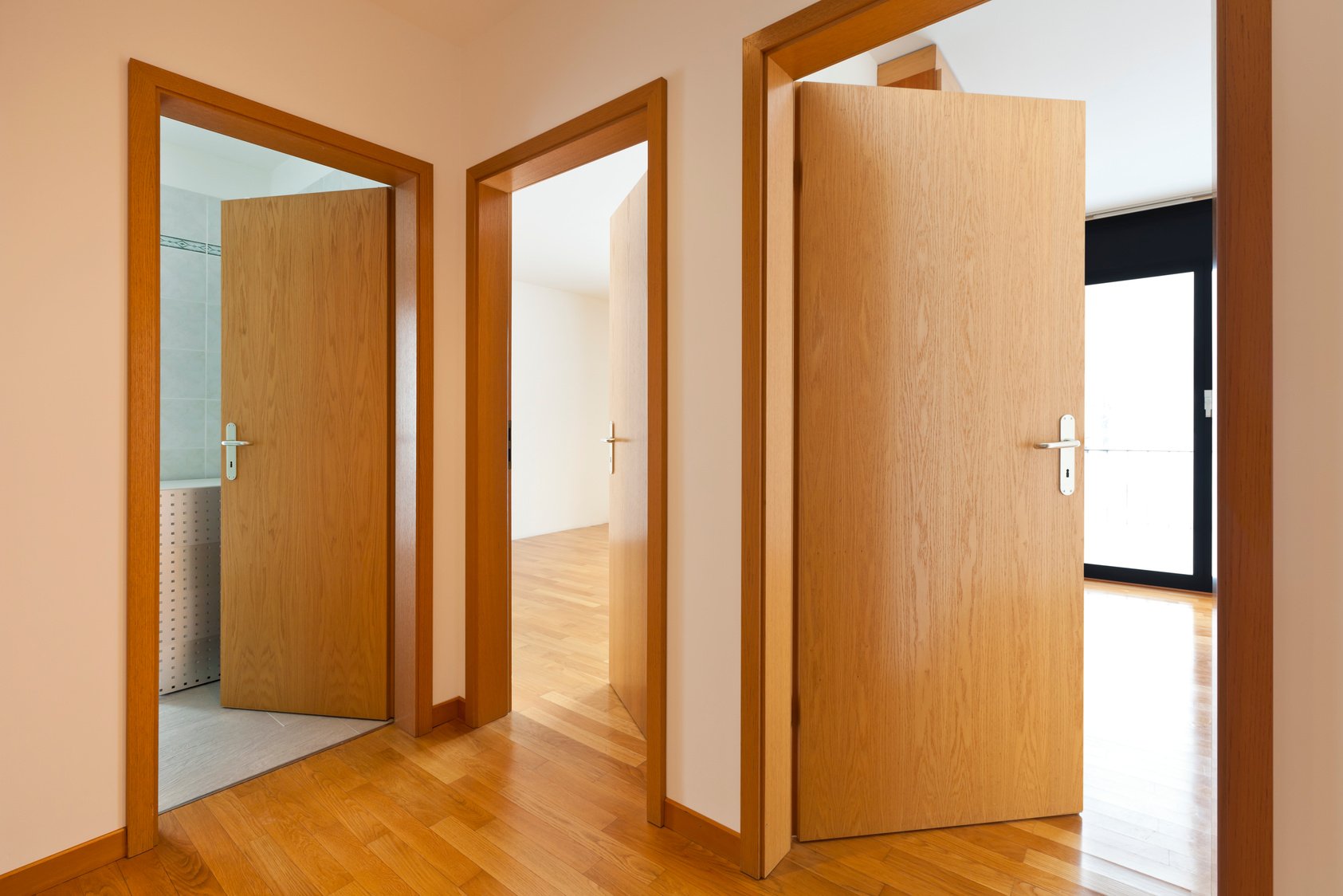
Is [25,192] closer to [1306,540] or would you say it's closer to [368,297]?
[368,297]

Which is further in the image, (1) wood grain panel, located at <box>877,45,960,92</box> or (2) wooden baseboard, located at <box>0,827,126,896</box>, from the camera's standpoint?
(1) wood grain panel, located at <box>877,45,960,92</box>

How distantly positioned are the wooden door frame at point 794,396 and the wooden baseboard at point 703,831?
0.05m

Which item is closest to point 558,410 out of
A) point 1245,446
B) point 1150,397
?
point 1150,397

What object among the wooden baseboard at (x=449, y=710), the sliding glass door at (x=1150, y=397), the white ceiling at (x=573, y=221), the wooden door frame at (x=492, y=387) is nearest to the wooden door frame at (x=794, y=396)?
the wooden door frame at (x=492, y=387)

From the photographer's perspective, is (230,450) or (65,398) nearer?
(65,398)

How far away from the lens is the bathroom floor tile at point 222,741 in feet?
6.45

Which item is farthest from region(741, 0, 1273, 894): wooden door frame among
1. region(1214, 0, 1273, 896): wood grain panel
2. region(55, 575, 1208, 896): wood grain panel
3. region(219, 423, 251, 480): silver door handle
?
region(219, 423, 251, 480): silver door handle

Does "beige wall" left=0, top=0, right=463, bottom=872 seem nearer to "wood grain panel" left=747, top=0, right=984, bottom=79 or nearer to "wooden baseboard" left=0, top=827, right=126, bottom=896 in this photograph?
"wooden baseboard" left=0, top=827, right=126, bottom=896

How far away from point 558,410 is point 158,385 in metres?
5.42

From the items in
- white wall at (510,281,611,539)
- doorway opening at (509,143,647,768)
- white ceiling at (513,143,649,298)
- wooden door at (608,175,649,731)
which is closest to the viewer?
Result: wooden door at (608,175,649,731)

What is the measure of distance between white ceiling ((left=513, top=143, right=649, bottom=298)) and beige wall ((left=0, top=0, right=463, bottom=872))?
182 centimetres

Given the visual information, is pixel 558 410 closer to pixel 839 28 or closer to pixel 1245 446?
pixel 839 28

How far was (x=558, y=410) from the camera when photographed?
713cm

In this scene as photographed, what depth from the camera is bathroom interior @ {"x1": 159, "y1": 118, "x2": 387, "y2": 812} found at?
7.11 ft
